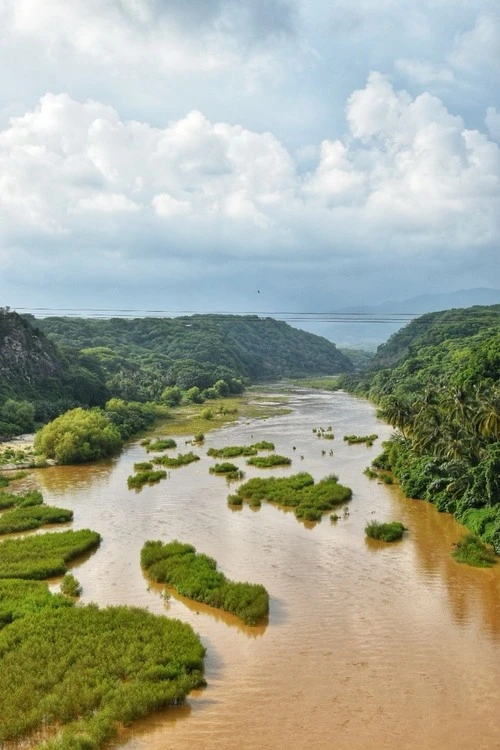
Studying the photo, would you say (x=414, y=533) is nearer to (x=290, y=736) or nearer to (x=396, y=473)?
(x=396, y=473)

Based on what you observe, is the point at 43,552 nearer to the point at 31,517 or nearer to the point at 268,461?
the point at 31,517

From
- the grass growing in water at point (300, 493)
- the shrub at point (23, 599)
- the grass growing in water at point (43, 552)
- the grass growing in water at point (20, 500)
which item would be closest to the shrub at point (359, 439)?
the grass growing in water at point (300, 493)

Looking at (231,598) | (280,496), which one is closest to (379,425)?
(280,496)

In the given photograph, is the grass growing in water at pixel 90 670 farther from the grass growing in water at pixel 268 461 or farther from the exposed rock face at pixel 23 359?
the exposed rock face at pixel 23 359

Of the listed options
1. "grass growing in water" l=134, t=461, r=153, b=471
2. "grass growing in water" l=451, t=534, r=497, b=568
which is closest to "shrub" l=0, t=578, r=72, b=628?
"grass growing in water" l=451, t=534, r=497, b=568

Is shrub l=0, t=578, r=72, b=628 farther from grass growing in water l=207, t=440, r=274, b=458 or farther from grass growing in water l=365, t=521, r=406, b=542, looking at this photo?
grass growing in water l=207, t=440, r=274, b=458
